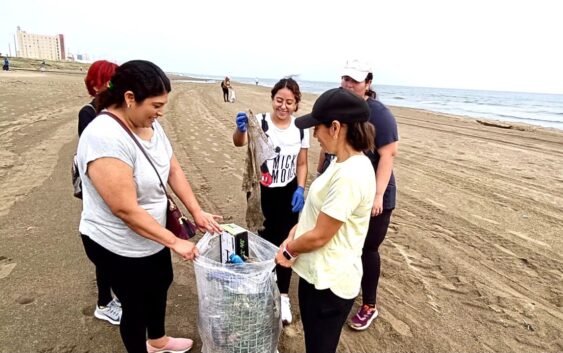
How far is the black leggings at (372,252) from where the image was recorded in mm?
2486

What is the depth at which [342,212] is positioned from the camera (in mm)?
1477

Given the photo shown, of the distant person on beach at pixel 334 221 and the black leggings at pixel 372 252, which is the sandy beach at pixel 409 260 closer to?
the black leggings at pixel 372 252

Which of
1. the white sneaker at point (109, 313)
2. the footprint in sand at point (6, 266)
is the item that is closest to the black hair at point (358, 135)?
the white sneaker at point (109, 313)

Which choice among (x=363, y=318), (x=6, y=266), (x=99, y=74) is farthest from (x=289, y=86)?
(x=6, y=266)

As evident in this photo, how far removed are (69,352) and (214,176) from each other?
404 centimetres

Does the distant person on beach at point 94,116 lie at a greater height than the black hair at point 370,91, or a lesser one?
lesser

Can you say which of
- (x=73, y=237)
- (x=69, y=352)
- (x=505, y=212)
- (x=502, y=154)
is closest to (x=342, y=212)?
(x=69, y=352)

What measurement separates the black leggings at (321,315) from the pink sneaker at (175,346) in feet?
3.43

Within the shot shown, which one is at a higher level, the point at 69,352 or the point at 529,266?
the point at 529,266

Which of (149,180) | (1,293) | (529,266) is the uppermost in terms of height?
(149,180)

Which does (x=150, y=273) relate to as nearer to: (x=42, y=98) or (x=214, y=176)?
(x=214, y=176)

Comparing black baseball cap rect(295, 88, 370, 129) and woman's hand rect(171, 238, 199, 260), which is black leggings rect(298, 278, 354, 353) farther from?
black baseball cap rect(295, 88, 370, 129)

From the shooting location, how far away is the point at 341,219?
148 centimetres

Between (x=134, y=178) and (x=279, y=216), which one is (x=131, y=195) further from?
Answer: (x=279, y=216)
